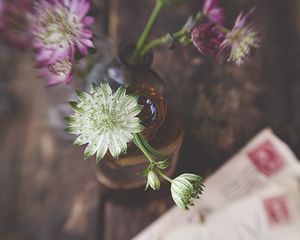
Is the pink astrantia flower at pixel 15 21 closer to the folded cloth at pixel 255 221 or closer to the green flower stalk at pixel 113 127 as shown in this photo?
the green flower stalk at pixel 113 127

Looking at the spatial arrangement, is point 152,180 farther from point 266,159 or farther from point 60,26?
point 266,159

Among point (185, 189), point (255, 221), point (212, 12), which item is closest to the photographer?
point (185, 189)

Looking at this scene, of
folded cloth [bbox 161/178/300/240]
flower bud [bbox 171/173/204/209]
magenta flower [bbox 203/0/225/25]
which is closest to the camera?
flower bud [bbox 171/173/204/209]

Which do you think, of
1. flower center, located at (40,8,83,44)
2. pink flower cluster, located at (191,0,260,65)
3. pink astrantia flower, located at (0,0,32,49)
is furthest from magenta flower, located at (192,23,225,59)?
pink astrantia flower, located at (0,0,32,49)

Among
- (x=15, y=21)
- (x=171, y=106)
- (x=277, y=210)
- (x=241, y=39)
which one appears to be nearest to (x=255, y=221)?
(x=277, y=210)

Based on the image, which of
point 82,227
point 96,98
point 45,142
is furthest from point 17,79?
point 96,98

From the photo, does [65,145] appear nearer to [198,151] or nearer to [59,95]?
[59,95]

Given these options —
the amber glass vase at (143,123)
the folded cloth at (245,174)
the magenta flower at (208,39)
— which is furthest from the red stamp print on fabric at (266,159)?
the magenta flower at (208,39)

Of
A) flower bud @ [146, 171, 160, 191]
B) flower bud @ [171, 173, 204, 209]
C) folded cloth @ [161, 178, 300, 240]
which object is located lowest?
folded cloth @ [161, 178, 300, 240]

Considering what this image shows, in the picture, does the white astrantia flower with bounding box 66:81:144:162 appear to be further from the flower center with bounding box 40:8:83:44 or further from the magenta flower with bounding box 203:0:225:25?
the magenta flower with bounding box 203:0:225:25
